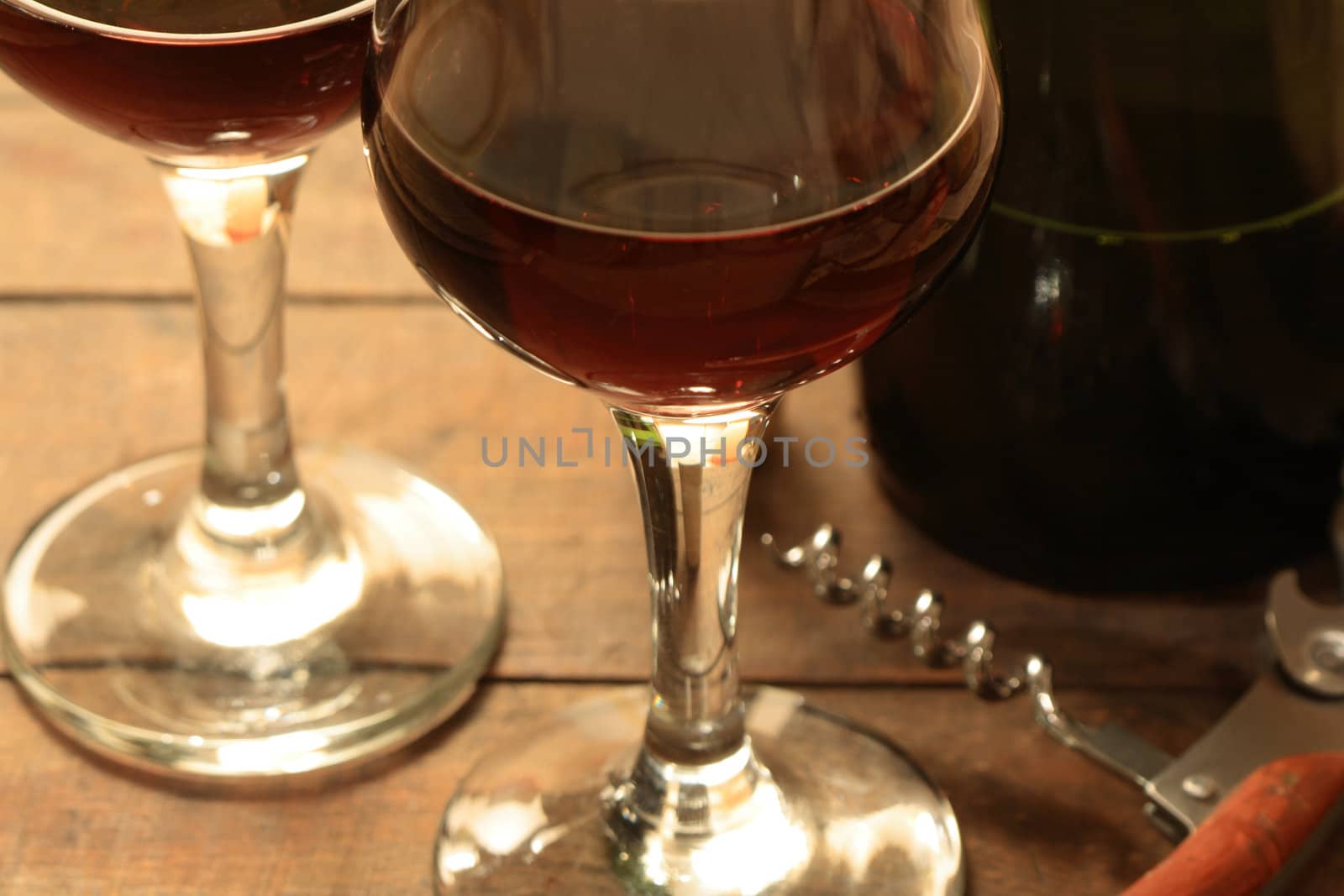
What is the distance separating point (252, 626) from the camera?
70cm

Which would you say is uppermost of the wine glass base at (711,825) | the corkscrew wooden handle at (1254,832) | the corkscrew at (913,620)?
the corkscrew wooden handle at (1254,832)

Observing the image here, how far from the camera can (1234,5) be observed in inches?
24.2

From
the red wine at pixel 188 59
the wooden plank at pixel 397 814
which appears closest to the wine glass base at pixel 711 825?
the wooden plank at pixel 397 814

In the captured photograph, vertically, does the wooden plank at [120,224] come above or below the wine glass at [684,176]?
below

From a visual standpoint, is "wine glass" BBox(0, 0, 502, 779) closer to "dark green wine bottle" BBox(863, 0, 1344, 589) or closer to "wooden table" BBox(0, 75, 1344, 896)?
"wooden table" BBox(0, 75, 1344, 896)

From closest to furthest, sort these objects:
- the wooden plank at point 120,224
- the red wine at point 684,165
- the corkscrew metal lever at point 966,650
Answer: the red wine at point 684,165, the corkscrew metal lever at point 966,650, the wooden plank at point 120,224

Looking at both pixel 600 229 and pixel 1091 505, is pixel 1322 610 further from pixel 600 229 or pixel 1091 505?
pixel 600 229

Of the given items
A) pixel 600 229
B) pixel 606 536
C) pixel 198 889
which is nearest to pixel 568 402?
pixel 606 536

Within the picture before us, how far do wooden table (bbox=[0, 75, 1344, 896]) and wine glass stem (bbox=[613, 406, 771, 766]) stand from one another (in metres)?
0.09

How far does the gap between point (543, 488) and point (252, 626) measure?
0.15m

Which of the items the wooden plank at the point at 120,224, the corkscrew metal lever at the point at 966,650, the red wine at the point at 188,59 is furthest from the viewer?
the wooden plank at the point at 120,224

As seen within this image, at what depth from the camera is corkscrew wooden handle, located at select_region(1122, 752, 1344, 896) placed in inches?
21.6

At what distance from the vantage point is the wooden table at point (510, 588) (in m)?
0.61

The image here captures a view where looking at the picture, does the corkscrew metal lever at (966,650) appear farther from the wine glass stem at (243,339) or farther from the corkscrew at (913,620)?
the wine glass stem at (243,339)
